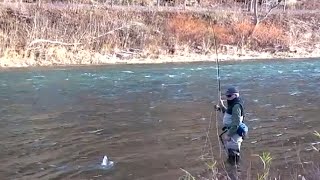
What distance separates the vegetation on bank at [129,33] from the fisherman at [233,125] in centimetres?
1793

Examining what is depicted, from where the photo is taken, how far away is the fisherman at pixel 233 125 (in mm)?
8812

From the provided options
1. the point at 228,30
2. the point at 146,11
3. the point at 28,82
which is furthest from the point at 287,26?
the point at 28,82

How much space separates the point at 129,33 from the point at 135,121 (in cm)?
2141

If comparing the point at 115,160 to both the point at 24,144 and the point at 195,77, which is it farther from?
the point at 195,77

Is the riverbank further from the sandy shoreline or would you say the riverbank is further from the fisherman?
the fisherman

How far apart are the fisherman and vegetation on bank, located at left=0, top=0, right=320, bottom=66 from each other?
58.8ft

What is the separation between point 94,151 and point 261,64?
2083cm

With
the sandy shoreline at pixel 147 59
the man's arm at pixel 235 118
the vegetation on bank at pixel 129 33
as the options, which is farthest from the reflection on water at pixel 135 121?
the vegetation on bank at pixel 129 33

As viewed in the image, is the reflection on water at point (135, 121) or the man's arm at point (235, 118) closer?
the man's arm at point (235, 118)

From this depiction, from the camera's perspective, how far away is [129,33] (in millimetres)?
33938

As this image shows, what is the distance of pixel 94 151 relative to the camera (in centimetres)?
1009

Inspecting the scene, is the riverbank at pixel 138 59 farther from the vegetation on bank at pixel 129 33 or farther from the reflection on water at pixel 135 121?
the reflection on water at pixel 135 121

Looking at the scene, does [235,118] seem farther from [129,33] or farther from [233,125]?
[129,33]

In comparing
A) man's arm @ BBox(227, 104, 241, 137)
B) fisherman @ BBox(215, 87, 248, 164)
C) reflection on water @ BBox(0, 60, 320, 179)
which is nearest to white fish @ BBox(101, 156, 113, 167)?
reflection on water @ BBox(0, 60, 320, 179)
